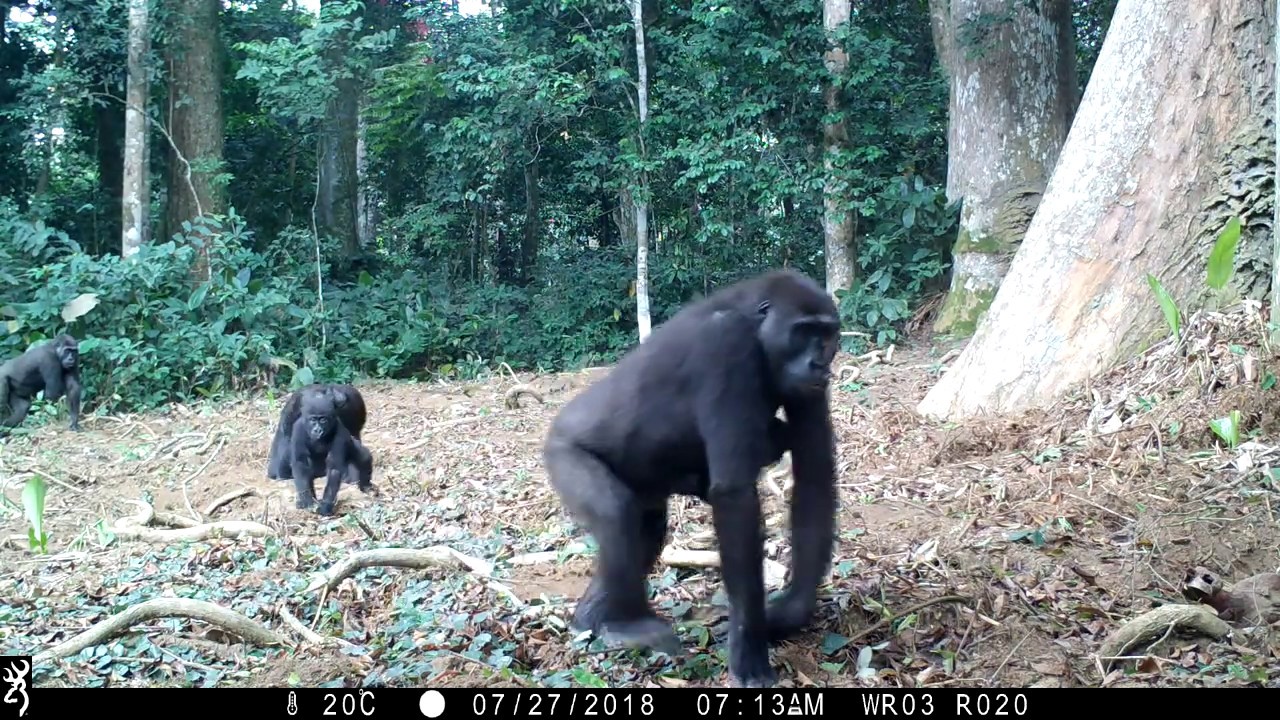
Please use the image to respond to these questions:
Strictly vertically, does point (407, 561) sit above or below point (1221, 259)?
below

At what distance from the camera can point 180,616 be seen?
458 centimetres

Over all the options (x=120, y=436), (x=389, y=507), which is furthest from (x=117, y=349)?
(x=389, y=507)

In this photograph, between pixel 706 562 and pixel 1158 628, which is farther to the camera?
pixel 706 562

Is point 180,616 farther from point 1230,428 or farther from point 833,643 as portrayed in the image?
point 1230,428

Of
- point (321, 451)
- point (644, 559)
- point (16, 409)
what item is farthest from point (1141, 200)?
point (16, 409)

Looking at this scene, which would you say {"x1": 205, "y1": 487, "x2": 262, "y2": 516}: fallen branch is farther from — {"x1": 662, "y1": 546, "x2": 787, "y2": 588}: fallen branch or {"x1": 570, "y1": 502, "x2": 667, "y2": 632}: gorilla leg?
{"x1": 570, "y1": 502, "x2": 667, "y2": 632}: gorilla leg

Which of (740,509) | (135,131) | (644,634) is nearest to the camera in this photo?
(740,509)

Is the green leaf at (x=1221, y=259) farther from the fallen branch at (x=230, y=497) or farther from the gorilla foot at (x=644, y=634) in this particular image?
the fallen branch at (x=230, y=497)

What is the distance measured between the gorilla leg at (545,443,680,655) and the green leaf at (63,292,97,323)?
1246 centimetres

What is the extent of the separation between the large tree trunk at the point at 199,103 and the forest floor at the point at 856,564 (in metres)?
9.16

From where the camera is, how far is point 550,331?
1777 centimetres

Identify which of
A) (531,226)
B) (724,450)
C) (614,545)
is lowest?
(614,545)

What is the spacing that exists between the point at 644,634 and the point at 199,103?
16.0 m

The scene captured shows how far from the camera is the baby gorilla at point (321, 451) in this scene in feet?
30.1
